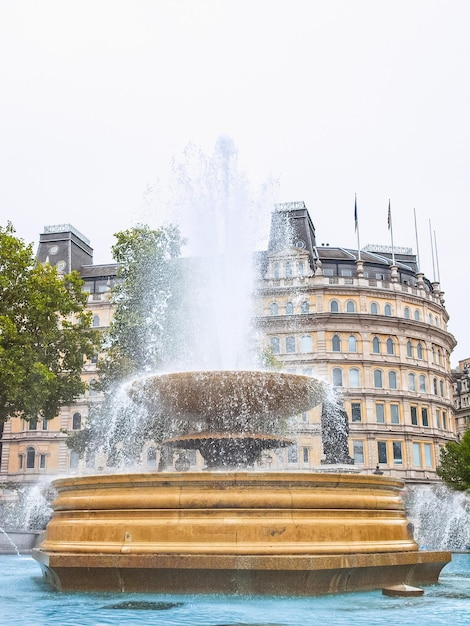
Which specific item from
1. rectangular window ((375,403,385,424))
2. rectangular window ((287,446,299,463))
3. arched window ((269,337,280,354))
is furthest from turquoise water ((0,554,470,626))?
A: rectangular window ((375,403,385,424))

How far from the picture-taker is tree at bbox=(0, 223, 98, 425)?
24.6m

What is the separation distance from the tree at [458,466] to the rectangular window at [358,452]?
6434 mm

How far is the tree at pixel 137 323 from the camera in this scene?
103ft

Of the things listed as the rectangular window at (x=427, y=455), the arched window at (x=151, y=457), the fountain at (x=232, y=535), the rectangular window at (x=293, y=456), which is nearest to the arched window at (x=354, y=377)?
the rectangular window at (x=293, y=456)

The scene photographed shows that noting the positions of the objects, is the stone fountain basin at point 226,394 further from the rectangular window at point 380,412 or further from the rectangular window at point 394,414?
the rectangular window at point 394,414

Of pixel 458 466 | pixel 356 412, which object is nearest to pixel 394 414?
pixel 356 412

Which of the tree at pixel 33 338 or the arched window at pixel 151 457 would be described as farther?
the arched window at pixel 151 457

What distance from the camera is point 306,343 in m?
54.6

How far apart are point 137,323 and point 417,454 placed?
3083 centimetres

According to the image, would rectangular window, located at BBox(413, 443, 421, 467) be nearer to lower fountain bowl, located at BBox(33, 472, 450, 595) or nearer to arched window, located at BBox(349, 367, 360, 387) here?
arched window, located at BBox(349, 367, 360, 387)

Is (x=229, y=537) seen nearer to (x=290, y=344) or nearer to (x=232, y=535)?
(x=232, y=535)

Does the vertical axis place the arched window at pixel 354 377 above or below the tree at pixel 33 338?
above

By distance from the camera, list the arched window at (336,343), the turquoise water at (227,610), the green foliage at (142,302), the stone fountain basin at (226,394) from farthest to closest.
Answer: the arched window at (336,343) → the green foliage at (142,302) → the stone fountain basin at (226,394) → the turquoise water at (227,610)

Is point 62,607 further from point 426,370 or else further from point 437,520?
point 426,370
